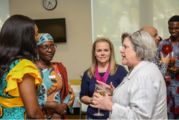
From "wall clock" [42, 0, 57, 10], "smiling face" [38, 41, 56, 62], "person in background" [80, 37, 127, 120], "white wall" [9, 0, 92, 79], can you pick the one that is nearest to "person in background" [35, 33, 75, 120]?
"smiling face" [38, 41, 56, 62]

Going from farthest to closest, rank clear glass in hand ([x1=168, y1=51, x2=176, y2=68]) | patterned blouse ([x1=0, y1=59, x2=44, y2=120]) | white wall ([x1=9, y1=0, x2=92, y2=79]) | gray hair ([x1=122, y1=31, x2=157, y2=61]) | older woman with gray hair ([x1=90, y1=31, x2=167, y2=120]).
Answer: white wall ([x1=9, y1=0, x2=92, y2=79])
clear glass in hand ([x1=168, y1=51, x2=176, y2=68])
gray hair ([x1=122, y1=31, x2=157, y2=61])
older woman with gray hair ([x1=90, y1=31, x2=167, y2=120])
patterned blouse ([x1=0, y1=59, x2=44, y2=120])

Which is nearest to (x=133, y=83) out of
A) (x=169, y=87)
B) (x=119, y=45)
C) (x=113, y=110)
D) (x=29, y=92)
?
(x=113, y=110)

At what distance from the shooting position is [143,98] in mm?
1070

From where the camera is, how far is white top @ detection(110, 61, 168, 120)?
3.51 feet

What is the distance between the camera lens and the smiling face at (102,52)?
1.90 meters

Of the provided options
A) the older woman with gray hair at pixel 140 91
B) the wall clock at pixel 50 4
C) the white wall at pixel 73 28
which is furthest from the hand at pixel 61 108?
the wall clock at pixel 50 4

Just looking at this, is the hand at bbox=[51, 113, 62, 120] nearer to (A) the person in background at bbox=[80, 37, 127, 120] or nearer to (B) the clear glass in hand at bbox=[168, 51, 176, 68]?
(A) the person in background at bbox=[80, 37, 127, 120]

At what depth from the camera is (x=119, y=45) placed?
174 inches

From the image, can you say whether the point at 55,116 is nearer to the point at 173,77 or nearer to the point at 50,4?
the point at 173,77

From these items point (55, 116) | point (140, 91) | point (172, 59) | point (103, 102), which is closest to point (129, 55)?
point (140, 91)

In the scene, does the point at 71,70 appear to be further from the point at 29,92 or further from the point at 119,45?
the point at 29,92

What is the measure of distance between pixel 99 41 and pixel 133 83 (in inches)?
36.6

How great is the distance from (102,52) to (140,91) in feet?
2.91

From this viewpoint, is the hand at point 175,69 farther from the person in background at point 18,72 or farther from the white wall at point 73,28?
the white wall at point 73,28
